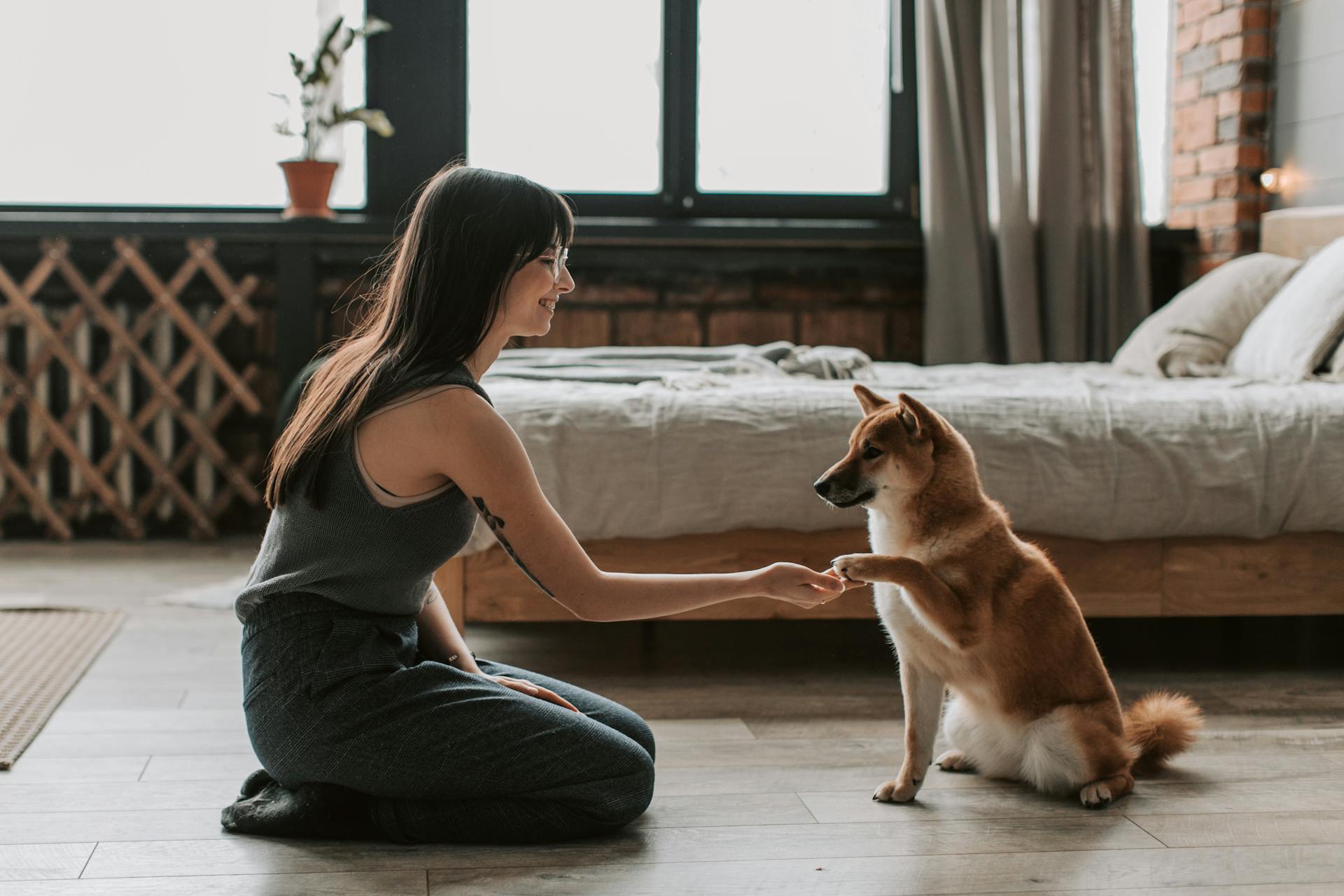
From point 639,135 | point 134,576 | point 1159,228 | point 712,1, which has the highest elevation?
point 712,1

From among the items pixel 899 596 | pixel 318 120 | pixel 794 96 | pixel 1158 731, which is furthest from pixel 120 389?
pixel 1158 731

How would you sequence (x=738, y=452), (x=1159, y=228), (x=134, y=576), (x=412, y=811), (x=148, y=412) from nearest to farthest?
(x=412, y=811), (x=738, y=452), (x=134, y=576), (x=148, y=412), (x=1159, y=228)

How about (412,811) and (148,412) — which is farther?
(148,412)

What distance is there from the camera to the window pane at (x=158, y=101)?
3.85m

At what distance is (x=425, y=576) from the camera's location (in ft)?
4.95

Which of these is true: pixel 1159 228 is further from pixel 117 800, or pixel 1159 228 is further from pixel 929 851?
pixel 117 800

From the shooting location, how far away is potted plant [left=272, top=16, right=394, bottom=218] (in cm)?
363

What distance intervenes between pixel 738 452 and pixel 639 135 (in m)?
2.19

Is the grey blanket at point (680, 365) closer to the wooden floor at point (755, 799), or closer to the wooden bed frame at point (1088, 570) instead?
the wooden bed frame at point (1088, 570)

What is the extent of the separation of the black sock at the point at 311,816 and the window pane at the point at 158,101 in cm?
280

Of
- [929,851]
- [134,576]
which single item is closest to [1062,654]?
[929,851]

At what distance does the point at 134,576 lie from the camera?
10.4ft

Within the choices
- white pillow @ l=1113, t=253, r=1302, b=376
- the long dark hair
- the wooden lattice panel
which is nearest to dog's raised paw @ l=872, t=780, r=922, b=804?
the long dark hair

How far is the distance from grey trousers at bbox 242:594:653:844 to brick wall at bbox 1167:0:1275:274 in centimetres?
305
